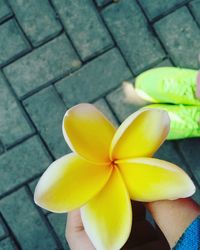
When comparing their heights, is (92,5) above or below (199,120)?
above

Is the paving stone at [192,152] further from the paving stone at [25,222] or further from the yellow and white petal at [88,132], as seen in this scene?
the yellow and white petal at [88,132]

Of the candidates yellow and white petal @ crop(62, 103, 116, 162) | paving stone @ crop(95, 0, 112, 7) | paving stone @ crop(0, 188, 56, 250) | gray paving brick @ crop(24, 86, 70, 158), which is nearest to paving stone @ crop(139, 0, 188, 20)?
paving stone @ crop(95, 0, 112, 7)

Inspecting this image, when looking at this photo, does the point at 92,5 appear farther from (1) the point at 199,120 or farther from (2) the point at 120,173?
(2) the point at 120,173

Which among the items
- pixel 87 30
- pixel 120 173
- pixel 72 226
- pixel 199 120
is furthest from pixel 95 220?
pixel 87 30

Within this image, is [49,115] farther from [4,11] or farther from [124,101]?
[4,11]

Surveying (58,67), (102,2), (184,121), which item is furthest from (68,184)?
(102,2)
